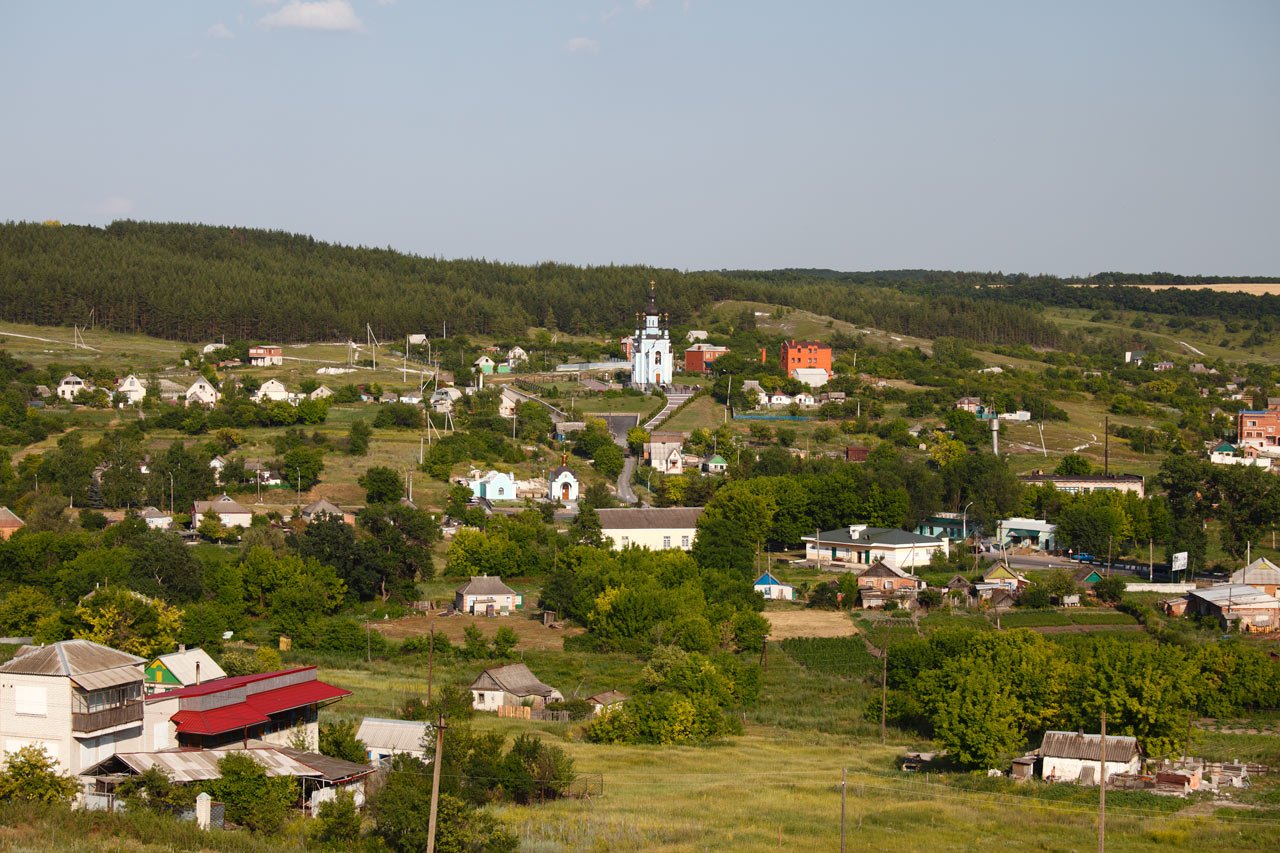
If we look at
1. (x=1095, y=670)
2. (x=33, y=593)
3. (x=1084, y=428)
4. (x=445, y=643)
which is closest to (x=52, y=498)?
(x=33, y=593)

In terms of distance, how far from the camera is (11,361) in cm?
7250

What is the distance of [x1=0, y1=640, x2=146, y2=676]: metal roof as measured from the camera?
67.3ft

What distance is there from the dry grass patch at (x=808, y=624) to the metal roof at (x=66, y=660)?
67.2 feet

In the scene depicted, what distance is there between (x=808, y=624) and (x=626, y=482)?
2169cm

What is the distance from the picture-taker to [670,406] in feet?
247

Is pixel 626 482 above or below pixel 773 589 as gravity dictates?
above

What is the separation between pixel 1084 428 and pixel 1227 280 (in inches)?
4858

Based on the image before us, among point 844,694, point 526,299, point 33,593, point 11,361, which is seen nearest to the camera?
point 844,694

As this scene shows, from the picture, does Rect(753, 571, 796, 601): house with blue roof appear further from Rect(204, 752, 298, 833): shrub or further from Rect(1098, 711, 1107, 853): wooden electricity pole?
Rect(204, 752, 298, 833): shrub

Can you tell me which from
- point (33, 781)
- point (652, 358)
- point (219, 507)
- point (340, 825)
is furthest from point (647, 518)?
point (652, 358)

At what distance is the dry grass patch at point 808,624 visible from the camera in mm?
38406

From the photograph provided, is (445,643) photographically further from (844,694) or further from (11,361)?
(11,361)

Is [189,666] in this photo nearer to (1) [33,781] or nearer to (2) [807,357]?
(1) [33,781]

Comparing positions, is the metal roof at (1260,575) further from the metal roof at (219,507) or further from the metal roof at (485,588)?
the metal roof at (219,507)
